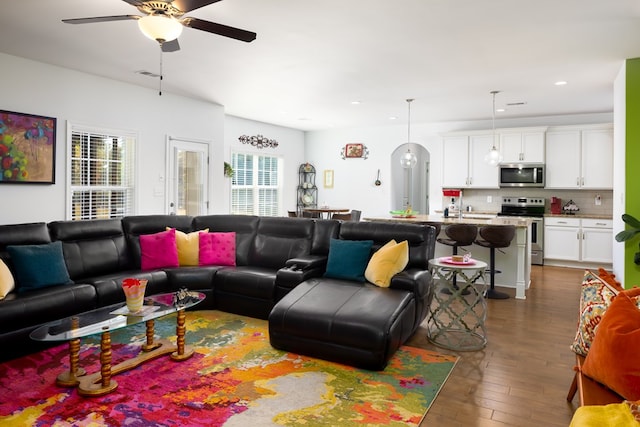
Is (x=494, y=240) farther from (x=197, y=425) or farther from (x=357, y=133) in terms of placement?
(x=357, y=133)

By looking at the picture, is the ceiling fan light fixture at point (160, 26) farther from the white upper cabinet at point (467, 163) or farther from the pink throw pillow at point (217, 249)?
Answer: the white upper cabinet at point (467, 163)

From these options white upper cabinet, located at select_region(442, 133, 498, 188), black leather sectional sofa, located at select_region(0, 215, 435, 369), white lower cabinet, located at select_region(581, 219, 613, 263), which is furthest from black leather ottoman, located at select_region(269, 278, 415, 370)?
white upper cabinet, located at select_region(442, 133, 498, 188)

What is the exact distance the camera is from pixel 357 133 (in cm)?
989

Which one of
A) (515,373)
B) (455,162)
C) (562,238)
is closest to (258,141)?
(455,162)

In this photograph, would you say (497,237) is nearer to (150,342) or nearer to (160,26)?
(150,342)

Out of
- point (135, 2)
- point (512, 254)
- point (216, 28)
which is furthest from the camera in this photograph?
point (512, 254)

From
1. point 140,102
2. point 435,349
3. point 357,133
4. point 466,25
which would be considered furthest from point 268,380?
→ point 357,133

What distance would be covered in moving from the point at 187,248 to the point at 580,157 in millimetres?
6637

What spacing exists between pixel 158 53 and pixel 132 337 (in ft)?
9.50

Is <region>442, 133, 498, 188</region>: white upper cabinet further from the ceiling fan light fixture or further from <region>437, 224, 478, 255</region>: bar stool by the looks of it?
the ceiling fan light fixture

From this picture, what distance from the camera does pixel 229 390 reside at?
282cm

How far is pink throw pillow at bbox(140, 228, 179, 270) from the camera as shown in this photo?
4711mm

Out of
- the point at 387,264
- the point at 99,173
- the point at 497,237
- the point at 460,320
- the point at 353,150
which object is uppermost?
the point at 353,150

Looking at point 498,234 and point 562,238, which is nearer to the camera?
point 498,234
